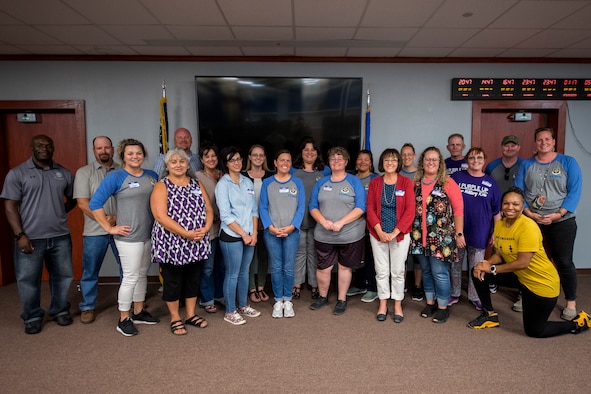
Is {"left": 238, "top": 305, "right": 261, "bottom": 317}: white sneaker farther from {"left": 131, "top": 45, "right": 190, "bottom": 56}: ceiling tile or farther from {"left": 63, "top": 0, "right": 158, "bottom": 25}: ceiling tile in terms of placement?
{"left": 131, "top": 45, "right": 190, "bottom": 56}: ceiling tile

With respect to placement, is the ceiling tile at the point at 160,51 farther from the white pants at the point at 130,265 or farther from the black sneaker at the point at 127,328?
the black sneaker at the point at 127,328

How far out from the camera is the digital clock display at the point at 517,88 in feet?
14.5

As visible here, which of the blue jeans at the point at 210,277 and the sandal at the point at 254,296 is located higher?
the blue jeans at the point at 210,277

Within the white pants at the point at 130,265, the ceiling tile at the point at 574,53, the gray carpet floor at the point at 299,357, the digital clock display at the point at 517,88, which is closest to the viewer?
the gray carpet floor at the point at 299,357

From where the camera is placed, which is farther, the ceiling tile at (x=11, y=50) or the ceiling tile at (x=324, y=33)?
the ceiling tile at (x=11, y=50)

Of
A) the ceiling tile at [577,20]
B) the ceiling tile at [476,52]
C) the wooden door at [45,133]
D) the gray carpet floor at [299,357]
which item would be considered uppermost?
the ceiling tile at [476,52]

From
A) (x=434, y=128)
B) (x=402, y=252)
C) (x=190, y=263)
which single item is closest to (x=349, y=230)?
(x=402, y=252)

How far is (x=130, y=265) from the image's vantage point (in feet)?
9.45

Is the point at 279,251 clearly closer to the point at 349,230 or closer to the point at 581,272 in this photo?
the point at 349,230

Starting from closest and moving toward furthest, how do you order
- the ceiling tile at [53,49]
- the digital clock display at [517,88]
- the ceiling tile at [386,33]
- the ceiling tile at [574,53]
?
the ceiling tile at [386,33] → the ceiling tile at [53,49] → the ceiling tile at [574,53] → the digital clock display at [517,88]

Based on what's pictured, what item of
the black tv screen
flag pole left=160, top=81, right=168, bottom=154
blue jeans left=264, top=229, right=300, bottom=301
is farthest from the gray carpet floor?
the black tv screen

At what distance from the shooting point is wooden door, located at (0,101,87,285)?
4.28 metres

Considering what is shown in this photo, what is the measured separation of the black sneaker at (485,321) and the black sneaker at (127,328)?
114 inches

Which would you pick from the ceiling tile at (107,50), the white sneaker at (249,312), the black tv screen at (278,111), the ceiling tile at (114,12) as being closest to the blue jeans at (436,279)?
the white sneaker at (249,312)
